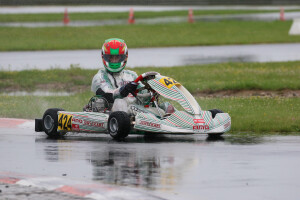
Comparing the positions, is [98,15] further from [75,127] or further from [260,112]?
[75,127]

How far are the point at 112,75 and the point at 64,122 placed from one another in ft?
3.79

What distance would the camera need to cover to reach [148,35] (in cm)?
3553

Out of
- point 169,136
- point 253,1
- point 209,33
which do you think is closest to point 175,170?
point 169,136

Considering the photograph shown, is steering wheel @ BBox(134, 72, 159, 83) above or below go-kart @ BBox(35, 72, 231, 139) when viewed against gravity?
above

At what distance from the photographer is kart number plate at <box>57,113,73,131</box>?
1323cm

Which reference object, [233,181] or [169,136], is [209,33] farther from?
[233,181]

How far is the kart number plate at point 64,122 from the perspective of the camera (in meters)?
13.2

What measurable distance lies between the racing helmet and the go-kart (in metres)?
0.62

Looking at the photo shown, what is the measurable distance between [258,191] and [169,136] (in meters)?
5.10

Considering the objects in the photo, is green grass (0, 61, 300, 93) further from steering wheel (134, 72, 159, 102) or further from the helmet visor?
steering wheel (134, 72, 159, 102)

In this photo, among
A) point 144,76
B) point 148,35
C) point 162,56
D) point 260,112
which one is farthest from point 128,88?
point 148,35

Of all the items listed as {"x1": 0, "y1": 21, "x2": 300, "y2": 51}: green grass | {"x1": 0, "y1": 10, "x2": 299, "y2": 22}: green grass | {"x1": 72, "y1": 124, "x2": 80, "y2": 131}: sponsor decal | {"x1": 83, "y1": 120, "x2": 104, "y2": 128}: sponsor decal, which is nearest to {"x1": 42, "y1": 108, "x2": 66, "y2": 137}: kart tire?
{"x1": 72, "y1": 124, "x2": 80, "y2": 131}: sponsor decal

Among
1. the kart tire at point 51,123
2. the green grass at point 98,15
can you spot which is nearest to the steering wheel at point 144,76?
the kart tire at point 51,123

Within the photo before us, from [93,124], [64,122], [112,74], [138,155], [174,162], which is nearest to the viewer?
[174,162]
